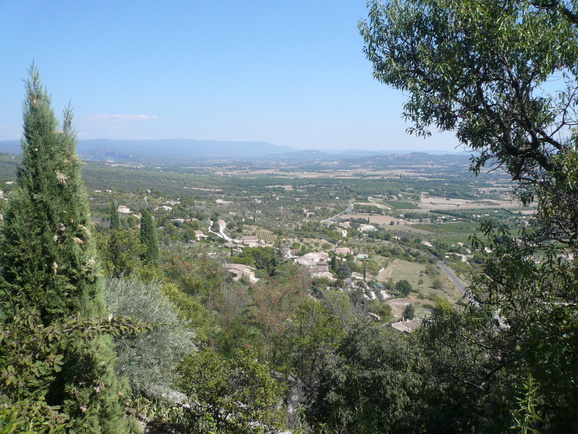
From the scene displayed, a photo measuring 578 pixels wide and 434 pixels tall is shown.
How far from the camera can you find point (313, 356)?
1020 cm

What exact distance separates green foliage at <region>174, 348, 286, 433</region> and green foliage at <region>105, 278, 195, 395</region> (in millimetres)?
1288

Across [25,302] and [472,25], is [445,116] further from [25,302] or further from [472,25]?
[25,302]

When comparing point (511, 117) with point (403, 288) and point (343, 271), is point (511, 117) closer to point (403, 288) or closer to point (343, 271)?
point (403, 288)

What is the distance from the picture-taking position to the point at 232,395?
4738mm

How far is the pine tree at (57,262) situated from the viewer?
150 inches

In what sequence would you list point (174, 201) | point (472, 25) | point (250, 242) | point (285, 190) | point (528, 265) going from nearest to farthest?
point (528, 265) < point (472, 25) < point (250, 242) < point (174, 201) < point (285, 190)

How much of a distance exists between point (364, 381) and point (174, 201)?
5669 cm

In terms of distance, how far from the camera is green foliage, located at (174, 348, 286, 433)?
179 inches

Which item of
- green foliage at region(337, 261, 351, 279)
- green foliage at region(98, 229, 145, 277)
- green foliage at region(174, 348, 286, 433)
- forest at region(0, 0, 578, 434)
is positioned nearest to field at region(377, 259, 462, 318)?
green foliage at region(337, 261, 351, 279)

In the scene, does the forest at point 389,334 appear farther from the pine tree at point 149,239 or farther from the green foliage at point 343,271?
the green foliage at point 343,271

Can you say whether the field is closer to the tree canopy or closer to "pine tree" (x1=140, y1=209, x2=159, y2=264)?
"pine tree" (x1=140, y1=209, x2=159, y2=264)

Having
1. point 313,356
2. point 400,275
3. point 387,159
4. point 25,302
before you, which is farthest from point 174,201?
point 387,159

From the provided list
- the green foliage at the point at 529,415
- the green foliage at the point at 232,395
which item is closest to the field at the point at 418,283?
the green foliage at the point at 232,395

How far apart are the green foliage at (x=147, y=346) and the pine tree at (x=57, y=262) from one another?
2.06 metres
